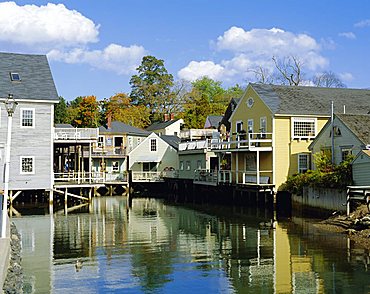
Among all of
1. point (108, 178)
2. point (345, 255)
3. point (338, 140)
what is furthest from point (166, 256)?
point (108, 178)

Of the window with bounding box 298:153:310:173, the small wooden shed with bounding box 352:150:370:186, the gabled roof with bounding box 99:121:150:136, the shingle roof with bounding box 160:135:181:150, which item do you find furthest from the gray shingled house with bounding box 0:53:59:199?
the small wooden shed with bounding box 352:150:370:186

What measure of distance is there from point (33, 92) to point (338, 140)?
2086 cm

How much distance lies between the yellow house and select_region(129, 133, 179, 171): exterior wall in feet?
55.1

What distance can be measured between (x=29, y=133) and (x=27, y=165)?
88.1 inches

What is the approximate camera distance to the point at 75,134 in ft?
128

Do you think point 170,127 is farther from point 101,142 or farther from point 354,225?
point 354,225

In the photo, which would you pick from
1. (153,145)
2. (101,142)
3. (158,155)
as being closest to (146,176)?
(158,155)

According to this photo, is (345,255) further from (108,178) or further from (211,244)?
(108,178)

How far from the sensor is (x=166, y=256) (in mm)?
19469

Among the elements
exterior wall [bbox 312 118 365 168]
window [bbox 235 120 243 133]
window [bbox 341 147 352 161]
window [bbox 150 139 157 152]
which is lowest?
window [bbox 341 147 352 161]

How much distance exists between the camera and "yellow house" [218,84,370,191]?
1388 inches

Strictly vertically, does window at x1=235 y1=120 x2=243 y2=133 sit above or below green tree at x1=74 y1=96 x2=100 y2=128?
below

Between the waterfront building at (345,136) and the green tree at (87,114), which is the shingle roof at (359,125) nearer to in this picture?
the waterfront building at (345,136)

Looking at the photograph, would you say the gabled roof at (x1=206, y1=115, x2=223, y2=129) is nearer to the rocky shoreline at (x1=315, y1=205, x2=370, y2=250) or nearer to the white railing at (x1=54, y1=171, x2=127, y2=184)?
the white railing at (x1=54, y1=171, x2=127, y2=184)
